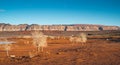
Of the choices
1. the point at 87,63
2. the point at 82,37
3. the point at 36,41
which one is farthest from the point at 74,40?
the point at 87,63

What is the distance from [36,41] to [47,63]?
26618mm

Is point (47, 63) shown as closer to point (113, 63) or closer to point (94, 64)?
point (94, 64)

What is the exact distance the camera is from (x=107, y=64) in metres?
44.5

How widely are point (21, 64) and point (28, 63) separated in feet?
5.61

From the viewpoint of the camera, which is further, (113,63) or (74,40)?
(74,40)

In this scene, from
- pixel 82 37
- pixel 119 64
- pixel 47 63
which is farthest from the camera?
pixel 82 37

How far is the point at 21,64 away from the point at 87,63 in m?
13.8

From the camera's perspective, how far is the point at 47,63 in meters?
47.0

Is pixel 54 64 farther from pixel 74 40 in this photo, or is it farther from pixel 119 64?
pixel 74 40

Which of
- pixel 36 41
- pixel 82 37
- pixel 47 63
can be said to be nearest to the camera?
Result: pixel 47 63

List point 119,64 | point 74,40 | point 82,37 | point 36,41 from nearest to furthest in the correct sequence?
point 119,64 → point 36,41 → point 82,37 → point 74,40

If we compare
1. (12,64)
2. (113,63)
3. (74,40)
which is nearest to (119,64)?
(113,63)

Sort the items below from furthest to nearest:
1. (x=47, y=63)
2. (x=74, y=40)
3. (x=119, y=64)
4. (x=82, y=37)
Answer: (x=74, y=40), (x=82, y=37), (x=47, y=63), (x=119, y=64)

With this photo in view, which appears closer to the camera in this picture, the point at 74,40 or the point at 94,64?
the point at 94,64
